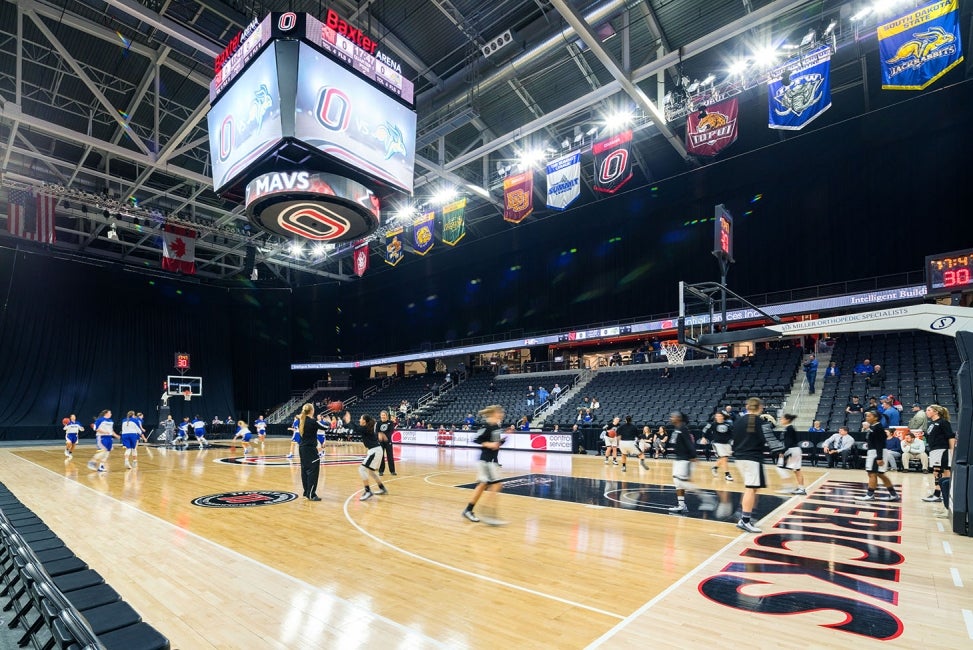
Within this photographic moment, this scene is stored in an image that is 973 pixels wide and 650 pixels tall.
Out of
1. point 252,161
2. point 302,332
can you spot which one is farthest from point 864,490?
point 302,332

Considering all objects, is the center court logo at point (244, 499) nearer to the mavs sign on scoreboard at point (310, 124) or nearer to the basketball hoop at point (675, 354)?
the mavs sign on scoreboard at point (310, 124)

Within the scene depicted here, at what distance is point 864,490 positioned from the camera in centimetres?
973

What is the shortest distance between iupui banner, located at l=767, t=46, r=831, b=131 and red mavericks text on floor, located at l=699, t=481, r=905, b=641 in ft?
30.1

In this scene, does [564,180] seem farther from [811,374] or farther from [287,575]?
[287,575]

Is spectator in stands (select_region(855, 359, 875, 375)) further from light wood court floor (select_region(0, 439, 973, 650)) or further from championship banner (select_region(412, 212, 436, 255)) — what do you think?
championship banner (select_region(412, 212, 436, 255))

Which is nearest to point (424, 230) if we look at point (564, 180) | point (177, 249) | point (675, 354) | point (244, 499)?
point (564, 180)

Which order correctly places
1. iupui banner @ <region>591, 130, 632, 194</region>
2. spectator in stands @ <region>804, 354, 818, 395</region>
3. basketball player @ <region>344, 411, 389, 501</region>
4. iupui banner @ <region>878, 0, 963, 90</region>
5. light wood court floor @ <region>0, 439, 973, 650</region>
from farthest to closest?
spectator in stands @ <region>804, 354, 818, 395</region>, iupui banner @ <region>591, 130, 632, 194</region>, iupui banner @ <region>878, 0, 963, 90</region>, basketball player @ <region>344, 411, 389, 501</region>, light wood court floor @ <region>0, 439, 973, 650</region>

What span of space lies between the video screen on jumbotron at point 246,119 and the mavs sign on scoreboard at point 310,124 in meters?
0.02

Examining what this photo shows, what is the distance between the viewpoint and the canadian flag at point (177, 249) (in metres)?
22.5

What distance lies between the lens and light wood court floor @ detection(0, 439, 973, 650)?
3.49m

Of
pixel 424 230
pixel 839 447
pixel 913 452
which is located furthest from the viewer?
pixel 424 230

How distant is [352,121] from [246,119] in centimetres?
208

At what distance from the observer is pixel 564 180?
15.9m

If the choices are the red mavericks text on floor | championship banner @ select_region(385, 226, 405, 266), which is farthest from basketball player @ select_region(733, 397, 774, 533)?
championship banner @ select_region(385, 226, 405, 266)
